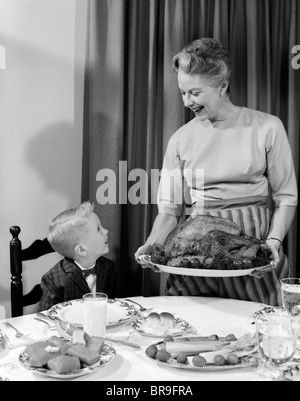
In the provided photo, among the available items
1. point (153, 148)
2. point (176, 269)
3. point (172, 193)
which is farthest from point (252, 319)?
point (153, 148)

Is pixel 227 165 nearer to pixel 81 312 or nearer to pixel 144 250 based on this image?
pixel 144 250

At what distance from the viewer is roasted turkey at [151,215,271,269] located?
55.3 inches

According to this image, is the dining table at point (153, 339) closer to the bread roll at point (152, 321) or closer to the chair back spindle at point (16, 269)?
the bread roll at point (152, 321)

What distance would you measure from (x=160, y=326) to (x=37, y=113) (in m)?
1.38

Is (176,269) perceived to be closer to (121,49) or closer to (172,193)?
(172,193)

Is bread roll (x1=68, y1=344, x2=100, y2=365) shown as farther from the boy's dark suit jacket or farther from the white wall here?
the white wall

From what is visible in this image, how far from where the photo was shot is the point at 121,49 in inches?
88.8

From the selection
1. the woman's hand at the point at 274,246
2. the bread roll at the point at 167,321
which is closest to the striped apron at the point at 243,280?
the woman's hand at the point at 274,246

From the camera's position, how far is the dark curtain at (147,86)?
2.28 meters

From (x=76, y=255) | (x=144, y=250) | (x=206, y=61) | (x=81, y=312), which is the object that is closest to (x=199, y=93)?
(x=206, y=61)

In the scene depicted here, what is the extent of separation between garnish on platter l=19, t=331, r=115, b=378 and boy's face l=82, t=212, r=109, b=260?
0.77 meters

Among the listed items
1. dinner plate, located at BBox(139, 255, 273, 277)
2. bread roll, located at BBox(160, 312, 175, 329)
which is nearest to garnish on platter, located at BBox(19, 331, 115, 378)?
bread roll, located at BBox(160, 312, 175, 329)
